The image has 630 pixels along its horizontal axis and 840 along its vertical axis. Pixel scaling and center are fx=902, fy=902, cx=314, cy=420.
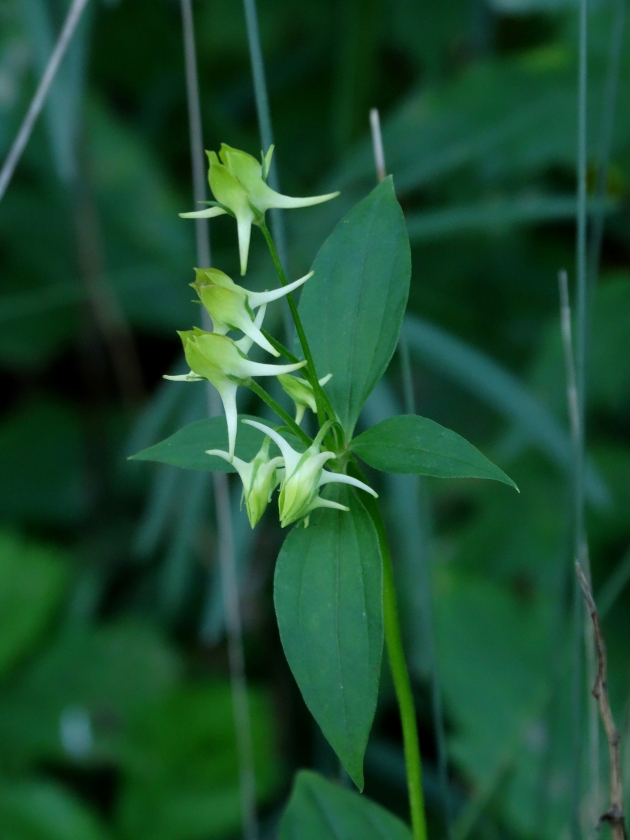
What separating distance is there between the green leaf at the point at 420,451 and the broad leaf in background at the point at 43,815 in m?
0.84

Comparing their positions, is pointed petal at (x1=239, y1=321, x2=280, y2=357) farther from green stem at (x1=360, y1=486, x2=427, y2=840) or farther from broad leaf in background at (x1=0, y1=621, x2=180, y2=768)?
broad leaf in background at (x1=0, y1=621, x2=180, y2=768)

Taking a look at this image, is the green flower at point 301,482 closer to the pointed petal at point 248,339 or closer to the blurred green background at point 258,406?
the pointed petal at point 248,339

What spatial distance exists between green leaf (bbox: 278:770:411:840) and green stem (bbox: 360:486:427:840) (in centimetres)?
5

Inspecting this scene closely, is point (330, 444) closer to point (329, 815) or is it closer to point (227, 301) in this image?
point (227, 301)

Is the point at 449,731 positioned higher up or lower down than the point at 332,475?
lower down

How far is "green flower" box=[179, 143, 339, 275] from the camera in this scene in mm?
377

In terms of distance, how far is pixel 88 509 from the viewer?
1508 mm

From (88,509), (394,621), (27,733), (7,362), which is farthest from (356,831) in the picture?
(7,362)

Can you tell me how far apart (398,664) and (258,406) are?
0.84 m

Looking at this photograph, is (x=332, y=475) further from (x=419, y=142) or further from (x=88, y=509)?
(x=88, y=509)

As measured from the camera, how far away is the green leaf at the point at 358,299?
43cm

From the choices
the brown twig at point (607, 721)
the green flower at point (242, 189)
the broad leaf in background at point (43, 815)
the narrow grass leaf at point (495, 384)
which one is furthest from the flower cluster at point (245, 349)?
the broad leaf in background at point (43, 815)

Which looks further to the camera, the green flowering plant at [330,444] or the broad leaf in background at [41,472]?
the broad leaf in background at [41,472]

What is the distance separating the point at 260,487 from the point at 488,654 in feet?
2.64
